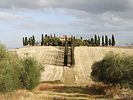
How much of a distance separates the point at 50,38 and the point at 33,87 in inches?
4050

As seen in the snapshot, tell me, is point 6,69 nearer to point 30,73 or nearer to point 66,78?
point 30,73

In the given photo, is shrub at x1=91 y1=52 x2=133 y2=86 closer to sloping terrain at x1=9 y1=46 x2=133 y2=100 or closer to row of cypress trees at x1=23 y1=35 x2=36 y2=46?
sloping terrain at x1=9 y1=46 x2=133 y2=100

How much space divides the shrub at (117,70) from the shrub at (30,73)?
11.9m

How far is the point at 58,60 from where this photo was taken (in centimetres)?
10931

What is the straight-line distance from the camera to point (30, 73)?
193 ft

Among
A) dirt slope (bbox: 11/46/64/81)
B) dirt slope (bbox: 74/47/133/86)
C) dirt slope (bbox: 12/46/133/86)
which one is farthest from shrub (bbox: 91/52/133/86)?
dirt slope (bbox: 11/46/64/81)

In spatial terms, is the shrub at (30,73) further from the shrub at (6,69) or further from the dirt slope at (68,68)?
the shrub at (6,69)

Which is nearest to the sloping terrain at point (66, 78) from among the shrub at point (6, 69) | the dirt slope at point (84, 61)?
the dirt slope at point (84, 61)

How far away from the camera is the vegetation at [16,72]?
146ft

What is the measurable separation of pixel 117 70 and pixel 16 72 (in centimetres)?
1731

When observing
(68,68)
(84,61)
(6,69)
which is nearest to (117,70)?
(6,69)

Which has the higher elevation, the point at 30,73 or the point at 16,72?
the point at 16,72

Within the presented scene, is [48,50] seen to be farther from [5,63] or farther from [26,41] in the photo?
[5,63]

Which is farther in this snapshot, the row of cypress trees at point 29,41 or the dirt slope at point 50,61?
the row of cypress trees at point 29,41
